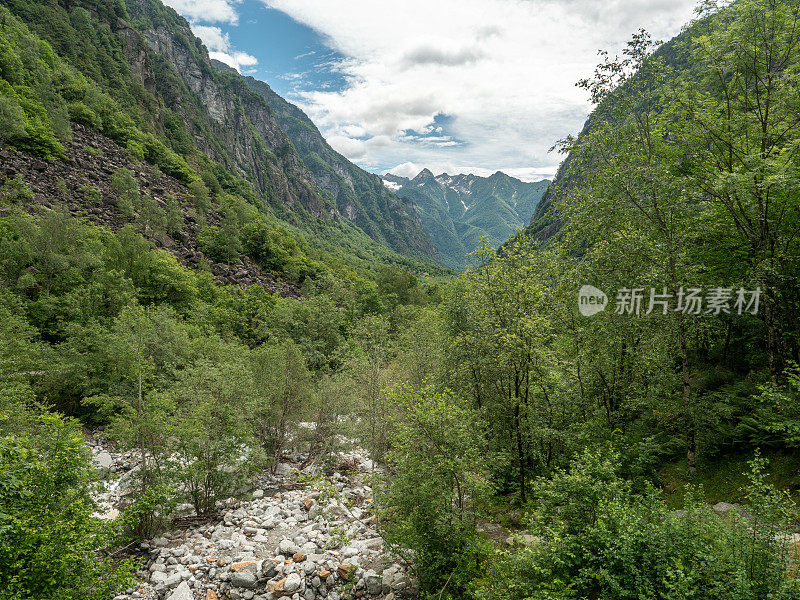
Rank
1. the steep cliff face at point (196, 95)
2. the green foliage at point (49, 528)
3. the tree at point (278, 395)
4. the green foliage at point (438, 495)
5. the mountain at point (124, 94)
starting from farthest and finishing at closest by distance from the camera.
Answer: the steep cliff face at point (196, 95) < the mountain at point (124, 94) < the tree at point (278, 395) < the green foliage at point (438, 495) < the green foliage at point (49, 528)

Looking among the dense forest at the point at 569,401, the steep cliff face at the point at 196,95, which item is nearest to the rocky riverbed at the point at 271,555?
the dense forest at the point at 569,401

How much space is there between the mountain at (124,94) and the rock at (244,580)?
6758 cm

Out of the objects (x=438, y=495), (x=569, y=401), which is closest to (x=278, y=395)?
(x=438, y=495)

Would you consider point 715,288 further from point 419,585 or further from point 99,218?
point 99,218

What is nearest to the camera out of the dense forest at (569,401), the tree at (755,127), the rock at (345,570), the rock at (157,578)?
the dense forest at (569,401)

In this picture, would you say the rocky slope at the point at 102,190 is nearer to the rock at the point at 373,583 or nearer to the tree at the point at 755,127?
the rock at the point at 373,583

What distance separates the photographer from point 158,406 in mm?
14773

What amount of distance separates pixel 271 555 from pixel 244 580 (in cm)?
174

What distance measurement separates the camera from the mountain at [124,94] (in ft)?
196

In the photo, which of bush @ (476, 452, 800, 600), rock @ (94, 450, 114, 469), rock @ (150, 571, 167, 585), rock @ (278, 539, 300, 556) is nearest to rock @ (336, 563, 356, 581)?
rock @ (278, 539, 300, 556)

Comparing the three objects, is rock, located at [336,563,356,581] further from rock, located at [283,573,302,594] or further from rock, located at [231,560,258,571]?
rock, located at [231,560,258,571]

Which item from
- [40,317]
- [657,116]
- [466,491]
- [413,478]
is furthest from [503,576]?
[40,317]

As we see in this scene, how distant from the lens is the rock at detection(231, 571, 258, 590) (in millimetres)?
11922

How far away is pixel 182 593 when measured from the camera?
11430 mm
